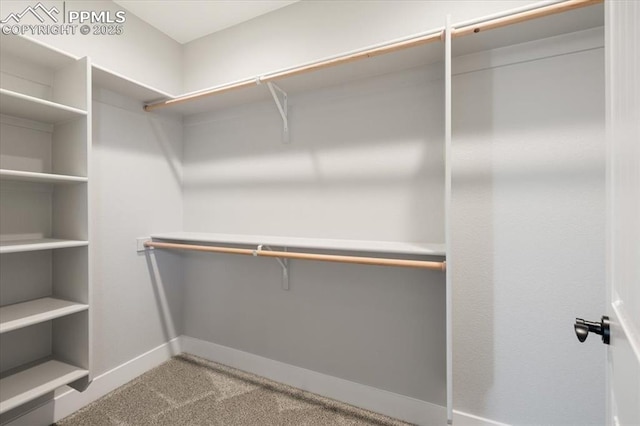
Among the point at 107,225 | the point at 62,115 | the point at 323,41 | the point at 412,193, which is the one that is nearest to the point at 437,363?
the point at 412,193

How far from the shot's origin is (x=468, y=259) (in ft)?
4.83

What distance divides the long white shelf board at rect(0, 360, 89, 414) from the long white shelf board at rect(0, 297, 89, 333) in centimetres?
31

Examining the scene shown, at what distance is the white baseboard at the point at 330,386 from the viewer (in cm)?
156

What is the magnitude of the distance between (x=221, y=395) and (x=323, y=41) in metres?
2.32

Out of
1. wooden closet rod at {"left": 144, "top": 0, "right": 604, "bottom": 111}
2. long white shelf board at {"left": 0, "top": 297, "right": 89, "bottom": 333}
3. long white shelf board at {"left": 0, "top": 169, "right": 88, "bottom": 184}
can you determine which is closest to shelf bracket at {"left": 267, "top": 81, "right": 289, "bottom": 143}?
wooden closet rod at {"left": 144, "top": 0, "right": 604, "bottom": 111}

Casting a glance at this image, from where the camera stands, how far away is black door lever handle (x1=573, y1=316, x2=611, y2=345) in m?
0.72

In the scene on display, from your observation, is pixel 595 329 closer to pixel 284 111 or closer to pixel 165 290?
pixel 284 111

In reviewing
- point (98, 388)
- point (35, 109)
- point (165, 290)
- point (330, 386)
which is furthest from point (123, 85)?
point (330, 386)

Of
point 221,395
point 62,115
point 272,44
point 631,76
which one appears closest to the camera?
point 631,76

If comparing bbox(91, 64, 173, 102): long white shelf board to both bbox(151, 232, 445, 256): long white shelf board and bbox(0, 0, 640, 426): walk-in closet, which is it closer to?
bbox(0, 0, 640, 426): walk-in closet

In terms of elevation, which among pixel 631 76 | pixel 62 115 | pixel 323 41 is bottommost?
pixel 631 76

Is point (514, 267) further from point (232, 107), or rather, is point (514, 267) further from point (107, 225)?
point (107, 225)
